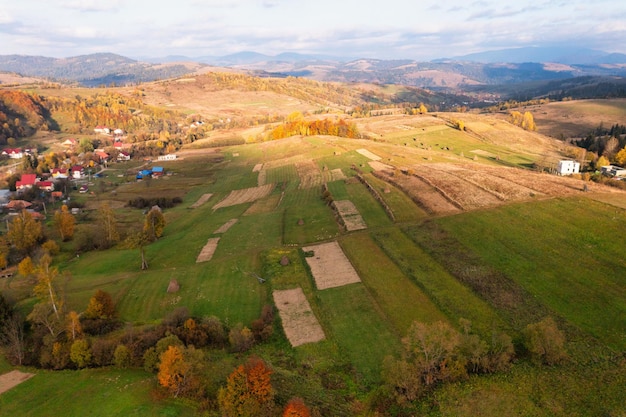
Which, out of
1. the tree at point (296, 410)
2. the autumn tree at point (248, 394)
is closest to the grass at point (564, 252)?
the tree at point (296, 410)

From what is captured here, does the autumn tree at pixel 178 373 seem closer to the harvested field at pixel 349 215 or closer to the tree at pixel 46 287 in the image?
the tree at pixel 46 287

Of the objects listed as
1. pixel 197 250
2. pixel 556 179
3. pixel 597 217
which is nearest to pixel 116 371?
pixel 197 250

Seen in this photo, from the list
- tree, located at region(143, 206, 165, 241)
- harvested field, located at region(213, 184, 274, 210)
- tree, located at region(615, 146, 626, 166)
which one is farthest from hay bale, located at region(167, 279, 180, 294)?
tree, located at region(615, 146, 626, 166)

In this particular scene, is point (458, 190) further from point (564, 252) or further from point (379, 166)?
point (379, 166)

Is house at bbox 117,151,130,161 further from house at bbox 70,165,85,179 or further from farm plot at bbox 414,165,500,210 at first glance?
farm plot at bbox 414,165,500,210

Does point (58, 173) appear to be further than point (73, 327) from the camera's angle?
Yes

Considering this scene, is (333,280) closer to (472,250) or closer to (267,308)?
(267,308)

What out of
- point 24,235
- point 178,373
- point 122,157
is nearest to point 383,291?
point 178,373
